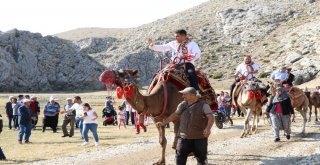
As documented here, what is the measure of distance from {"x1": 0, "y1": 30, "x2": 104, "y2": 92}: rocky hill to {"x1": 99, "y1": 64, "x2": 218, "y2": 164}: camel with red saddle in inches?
2873

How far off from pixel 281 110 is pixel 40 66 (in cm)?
7533

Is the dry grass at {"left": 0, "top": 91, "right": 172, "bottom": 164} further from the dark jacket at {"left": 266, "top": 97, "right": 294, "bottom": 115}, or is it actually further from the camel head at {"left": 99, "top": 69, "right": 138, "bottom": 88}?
the camel head at {"left": 99, "top": 69, "right": 138, "bottom": 88}

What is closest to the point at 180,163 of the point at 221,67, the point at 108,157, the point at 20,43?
the point at 108,157

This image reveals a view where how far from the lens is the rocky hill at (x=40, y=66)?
8362 cm

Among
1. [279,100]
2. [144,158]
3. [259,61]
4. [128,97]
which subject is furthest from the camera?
[259,61]

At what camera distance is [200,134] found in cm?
945

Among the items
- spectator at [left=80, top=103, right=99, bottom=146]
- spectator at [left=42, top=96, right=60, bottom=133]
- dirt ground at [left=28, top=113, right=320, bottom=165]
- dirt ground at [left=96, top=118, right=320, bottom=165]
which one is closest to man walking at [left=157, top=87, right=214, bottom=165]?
dirt ground at [left=28, top=113, right=320, bottom=165]

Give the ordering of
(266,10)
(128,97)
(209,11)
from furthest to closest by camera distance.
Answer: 1. (209,11)
2. (266,10)
3. (128,97)

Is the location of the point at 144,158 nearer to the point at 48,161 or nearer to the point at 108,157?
the point at 108,157

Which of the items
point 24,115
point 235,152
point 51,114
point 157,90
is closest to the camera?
point 157,90

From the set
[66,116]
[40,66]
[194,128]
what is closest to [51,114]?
[66,116]

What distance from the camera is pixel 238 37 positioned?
111 m

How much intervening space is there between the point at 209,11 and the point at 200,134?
5011 inches

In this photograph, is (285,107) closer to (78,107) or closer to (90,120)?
(90,120)
